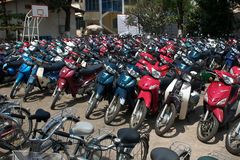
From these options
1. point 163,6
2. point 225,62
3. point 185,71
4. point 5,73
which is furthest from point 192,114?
point 163,6

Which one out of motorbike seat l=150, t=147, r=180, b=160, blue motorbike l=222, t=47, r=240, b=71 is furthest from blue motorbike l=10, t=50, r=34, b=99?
motorbike seat l=150, t=147, r=180, b=160

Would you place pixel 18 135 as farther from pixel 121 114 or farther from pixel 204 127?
pixel 204 127

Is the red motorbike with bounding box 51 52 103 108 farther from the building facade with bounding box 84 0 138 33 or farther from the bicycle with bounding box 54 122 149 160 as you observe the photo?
the building facade with bounding box 84 0 138 33

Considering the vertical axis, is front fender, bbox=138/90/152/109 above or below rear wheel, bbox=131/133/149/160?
above

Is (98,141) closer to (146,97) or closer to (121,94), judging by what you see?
(146,97)

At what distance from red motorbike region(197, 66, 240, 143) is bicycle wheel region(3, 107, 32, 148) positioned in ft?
8.20

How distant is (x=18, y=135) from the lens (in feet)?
15.8

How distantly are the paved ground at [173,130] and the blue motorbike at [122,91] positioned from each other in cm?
25

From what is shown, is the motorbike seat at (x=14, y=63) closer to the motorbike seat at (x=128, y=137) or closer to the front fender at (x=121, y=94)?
the front fender at (x=121, y=94)

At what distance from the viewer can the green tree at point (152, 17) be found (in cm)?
2431

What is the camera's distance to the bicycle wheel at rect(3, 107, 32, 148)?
4.57 metres

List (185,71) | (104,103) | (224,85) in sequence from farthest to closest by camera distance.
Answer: (104,103) < (185,71) < (224,85)

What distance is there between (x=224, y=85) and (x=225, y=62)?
17.4 feet

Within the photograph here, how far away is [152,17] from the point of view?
24.5 metres
